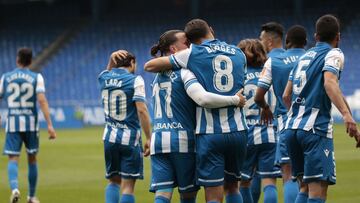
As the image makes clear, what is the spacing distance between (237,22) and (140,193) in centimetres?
2738

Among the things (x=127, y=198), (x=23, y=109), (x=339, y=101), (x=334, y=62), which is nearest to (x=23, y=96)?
(x=23, y=109)

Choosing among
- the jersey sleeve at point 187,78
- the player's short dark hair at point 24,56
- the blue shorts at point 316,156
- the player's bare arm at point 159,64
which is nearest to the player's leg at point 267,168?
the blue shorts at point 316,156

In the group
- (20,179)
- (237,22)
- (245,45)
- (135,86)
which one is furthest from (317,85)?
(237,22)

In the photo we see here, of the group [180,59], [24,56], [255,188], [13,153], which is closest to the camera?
[180,59]

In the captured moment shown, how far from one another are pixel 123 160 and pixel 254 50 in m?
1.95

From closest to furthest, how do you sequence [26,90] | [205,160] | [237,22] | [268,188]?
[205,160] < [268,188] < [26,90] < [237,22]

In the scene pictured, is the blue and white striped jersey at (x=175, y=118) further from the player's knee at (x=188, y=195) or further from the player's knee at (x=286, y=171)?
the player's knee at (x=286, y=171)

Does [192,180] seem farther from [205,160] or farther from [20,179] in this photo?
[20,179]

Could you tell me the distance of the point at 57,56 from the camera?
39875 millimetres

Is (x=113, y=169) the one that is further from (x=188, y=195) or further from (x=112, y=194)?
(x=188, y=195)

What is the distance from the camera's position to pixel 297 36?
361 inches

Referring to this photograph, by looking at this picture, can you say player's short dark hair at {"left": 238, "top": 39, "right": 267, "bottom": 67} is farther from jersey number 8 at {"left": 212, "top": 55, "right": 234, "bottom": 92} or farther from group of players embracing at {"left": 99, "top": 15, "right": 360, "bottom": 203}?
jersey number 8 at {"left": 212, "top": 55, "right": 234, "bottom": 92}

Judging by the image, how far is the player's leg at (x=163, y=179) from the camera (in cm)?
786

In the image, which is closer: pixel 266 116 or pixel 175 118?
pixel 175 118
